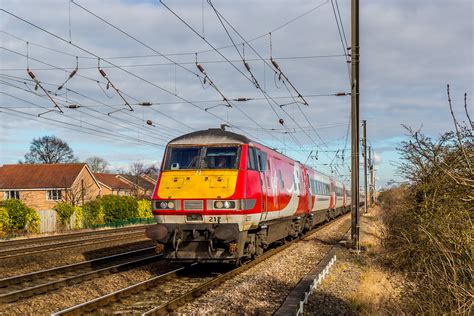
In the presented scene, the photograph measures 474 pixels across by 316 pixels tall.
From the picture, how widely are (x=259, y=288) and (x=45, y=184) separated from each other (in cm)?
5109

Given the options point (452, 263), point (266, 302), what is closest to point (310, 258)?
point (266, 302)

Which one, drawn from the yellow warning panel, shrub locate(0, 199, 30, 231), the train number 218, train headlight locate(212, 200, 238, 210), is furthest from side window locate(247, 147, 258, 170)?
shrub locate(0, 199, 30, 231)

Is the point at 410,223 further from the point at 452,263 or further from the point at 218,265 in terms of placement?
the point at 452,263

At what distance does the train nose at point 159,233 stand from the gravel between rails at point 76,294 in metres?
1.09

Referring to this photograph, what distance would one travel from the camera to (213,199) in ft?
38.8

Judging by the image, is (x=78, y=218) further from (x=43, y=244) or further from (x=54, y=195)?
(x=54, y=195)

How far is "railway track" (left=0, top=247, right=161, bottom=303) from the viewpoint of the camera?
10094 millimetres

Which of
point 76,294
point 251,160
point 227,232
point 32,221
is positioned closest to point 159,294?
point 76,294

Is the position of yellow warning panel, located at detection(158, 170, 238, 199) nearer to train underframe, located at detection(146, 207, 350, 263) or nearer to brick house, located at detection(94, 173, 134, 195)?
train underframe, located at detection(146, 207, 350, 263)

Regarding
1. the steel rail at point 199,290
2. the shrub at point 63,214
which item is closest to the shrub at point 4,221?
the shrub at point 63,214

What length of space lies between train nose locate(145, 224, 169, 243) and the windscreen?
1.68m

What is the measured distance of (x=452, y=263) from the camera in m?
6.32

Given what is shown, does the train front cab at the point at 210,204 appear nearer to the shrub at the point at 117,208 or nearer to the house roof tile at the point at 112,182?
the shrub at the point at 117,208

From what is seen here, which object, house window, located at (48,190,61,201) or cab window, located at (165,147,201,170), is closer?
cab window, located at (165,147,201,170)
